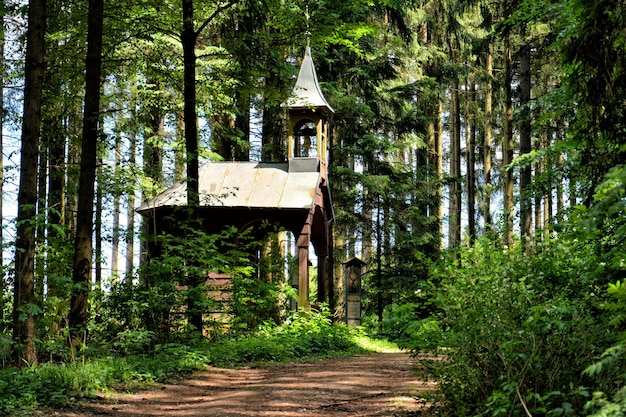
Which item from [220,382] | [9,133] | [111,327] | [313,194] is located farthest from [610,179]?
[9,133]

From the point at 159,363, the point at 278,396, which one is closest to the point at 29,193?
the point at 159,363

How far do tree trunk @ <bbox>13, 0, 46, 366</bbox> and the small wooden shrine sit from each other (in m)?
7.93

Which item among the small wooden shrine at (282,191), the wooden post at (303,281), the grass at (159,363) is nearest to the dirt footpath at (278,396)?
the grass at (159,363)

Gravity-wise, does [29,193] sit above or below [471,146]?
below

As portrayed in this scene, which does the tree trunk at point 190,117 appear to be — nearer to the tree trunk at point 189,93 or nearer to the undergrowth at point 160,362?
the tree trunk at point 189,93

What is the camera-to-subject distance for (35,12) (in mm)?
8898

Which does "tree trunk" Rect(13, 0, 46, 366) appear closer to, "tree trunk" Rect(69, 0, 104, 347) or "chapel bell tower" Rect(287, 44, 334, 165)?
"tree trunk" Rect(69, 0, 104, 347)

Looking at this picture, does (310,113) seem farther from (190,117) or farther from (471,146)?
(471,146)

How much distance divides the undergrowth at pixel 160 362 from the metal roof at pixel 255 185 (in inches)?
122

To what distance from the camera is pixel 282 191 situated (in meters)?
17.8

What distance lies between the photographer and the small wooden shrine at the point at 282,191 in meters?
17.3

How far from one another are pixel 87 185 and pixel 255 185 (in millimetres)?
8199

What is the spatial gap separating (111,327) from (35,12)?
4.83 metres

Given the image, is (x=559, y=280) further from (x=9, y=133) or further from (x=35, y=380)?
(x=9, y=133)
